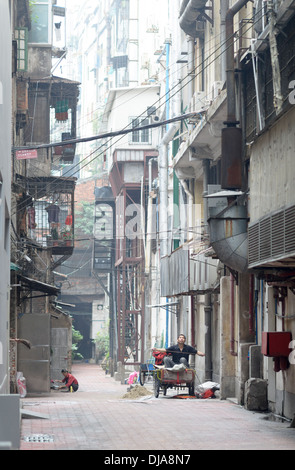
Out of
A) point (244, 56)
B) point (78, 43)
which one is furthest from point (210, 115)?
point (78, 43)

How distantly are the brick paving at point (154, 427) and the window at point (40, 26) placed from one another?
71.1ft

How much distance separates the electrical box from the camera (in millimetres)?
15680

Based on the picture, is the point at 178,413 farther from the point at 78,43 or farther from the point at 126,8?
the point at 78,43

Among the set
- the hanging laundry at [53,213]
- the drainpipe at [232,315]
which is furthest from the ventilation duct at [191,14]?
the hanging laundry at [53,213]

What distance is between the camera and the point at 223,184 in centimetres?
1942

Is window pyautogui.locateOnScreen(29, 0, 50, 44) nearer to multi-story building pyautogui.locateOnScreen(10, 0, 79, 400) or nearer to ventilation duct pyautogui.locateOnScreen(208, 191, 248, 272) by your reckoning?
multi-story building pyautogui.locateOnScreen(10, 0, 79, 400)

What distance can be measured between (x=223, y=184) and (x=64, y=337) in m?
17.4

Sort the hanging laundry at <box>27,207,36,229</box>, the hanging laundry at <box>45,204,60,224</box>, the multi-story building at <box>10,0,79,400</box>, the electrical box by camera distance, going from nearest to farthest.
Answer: the electrical box, the multi-story building at <box>10,0,79,400</box>, the hanging laundry at <box>27,207,36,229</box>, the hanging laundry at <box>45,204,60,224</box>

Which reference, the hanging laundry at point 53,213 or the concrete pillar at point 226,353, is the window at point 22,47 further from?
the concrete pillar at point 226,353

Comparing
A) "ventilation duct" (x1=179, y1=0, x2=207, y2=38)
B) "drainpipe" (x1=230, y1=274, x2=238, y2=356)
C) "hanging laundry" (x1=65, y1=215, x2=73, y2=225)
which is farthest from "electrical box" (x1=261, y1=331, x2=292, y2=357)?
"hanging laundry" (x1=65, y1=215, x2=73, y2=225)

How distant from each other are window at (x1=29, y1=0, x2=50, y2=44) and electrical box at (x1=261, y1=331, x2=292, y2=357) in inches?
978

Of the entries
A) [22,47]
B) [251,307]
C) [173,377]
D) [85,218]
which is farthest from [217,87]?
[85,218]

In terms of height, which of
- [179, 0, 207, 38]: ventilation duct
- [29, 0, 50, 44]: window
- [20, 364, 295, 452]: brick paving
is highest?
[29, 0, 50, 44]: window

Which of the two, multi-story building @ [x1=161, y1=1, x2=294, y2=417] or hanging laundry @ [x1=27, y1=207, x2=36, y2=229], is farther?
hanging laundry @ [x1=27, y1=207, x2=36, y2=229]
